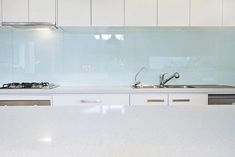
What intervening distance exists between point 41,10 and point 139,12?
3.64 ft

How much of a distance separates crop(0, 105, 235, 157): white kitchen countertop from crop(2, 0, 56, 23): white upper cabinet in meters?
1.99

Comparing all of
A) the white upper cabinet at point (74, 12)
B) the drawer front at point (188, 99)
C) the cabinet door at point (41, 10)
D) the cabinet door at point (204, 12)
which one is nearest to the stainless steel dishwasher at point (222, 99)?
the drawer front at point (188, 99)

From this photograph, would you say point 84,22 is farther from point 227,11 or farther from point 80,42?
point 227,11

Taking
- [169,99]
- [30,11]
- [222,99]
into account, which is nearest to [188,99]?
[169,99]

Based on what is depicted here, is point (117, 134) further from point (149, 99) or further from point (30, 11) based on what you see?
point (30, 11)

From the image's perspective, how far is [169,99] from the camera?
2.78 meters

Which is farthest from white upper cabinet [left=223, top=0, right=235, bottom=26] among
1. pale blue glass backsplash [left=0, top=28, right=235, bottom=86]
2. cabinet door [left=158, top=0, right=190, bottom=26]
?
cabinet door [left=158, top=0, right=190, bottom=26]

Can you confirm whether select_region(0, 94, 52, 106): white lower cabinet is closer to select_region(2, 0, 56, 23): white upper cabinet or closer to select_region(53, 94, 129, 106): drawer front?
select_region(53, 94, 129, 106): drawer front

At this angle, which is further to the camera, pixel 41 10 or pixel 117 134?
pixel 41 10

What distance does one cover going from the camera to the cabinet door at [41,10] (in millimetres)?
2980

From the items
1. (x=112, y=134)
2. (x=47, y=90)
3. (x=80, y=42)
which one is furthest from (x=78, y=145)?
(x=80, y=42)

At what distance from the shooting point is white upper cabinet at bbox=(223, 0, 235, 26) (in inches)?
119

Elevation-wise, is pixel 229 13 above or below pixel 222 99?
above

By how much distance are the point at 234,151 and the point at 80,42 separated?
289 centimetres
